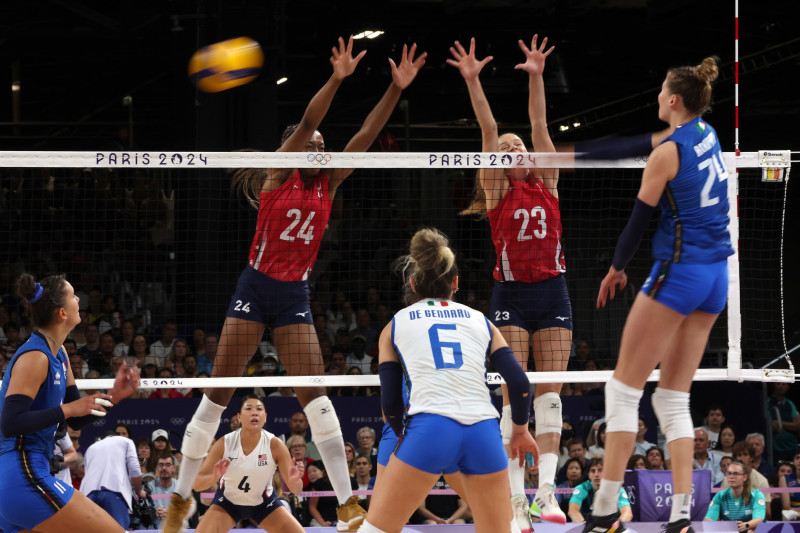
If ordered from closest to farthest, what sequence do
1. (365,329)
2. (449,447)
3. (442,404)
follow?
(449,447) → (442,404) → (365,329)

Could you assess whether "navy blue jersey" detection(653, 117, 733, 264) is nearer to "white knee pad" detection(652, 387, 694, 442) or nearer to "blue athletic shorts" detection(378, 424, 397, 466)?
"white knee pad" detection(652, 387, 694, 442)

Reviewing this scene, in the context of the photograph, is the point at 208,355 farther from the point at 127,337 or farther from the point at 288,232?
the point at 288,232

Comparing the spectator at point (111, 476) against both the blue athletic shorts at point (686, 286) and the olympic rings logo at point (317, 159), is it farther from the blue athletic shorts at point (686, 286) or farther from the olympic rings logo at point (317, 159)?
the blue athletic shorts at point (686, 286)

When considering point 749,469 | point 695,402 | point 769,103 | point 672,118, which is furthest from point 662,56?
point 672,118

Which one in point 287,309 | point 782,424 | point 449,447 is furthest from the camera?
point 782,424

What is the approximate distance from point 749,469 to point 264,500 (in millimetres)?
5731

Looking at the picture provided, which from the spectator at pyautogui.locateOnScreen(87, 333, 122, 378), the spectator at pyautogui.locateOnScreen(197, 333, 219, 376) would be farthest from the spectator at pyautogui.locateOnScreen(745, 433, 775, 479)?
the spectator at pyautogui.locateOnScreen(87, 333, 122, 378)

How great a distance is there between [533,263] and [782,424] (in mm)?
8480

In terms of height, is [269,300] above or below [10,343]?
above

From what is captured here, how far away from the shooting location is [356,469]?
1107 centimetres

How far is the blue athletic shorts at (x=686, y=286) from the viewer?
5.30 meters

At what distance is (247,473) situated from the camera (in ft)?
27.2

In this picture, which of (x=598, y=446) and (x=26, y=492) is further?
(x=598, y=446)

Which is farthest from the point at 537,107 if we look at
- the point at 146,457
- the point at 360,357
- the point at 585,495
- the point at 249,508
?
the point at 360,357
